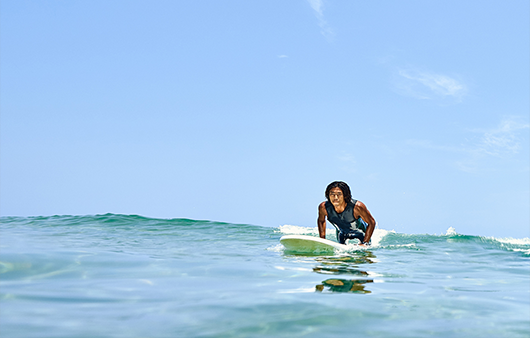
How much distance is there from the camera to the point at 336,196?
947 cm

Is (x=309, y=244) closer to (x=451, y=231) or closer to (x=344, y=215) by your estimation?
(x=344, y=215)

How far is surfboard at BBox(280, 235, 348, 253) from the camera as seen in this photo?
8.72 metres

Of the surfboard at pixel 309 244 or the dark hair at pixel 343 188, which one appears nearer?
the surfboard at pixel 309 244

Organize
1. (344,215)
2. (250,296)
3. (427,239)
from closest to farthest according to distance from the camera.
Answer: (250,296) < (344,215) < (427,239)

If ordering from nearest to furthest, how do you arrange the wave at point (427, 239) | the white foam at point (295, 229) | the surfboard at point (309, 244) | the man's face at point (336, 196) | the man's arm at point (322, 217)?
the surfboard at point (309, 244) → the man's face at point (336, 196) → the man's arm at point (322, 217) → the wave at point (427, 239) → the white foam at point (295, 229)

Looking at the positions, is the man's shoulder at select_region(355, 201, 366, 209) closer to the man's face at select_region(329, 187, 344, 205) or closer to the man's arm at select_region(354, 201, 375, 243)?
the man's arm at select_region(354, 201, 375, 243)

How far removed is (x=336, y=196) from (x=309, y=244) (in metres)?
1.30

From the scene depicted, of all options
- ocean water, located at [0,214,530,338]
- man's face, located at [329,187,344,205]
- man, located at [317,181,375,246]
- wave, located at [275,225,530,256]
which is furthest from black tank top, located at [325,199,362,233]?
wave, located at [275,225,530,256]

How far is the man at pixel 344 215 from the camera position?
9508 mm

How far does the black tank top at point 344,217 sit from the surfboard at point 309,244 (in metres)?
1.05

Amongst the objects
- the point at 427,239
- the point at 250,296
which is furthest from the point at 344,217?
the point at 427,239

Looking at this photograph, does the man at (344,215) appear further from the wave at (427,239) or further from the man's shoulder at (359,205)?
the wave at (427,239)

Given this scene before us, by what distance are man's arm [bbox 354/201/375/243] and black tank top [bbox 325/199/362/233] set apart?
0.39 feet

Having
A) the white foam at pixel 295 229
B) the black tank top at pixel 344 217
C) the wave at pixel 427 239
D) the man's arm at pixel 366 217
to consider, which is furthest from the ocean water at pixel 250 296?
the white foam at pixel 295 229
